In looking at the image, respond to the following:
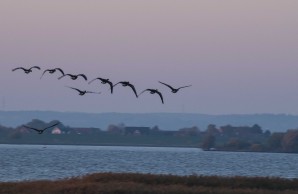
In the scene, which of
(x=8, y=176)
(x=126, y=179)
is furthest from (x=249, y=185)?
(x=8, y=176)

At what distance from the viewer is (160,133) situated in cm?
19425

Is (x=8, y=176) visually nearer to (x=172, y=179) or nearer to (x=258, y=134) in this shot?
(x=172, y=179)

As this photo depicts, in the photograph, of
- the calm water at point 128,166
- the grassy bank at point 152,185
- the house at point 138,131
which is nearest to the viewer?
the grassy bank at point 152,185

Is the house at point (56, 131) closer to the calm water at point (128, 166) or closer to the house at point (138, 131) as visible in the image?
the house at point (138, 131)

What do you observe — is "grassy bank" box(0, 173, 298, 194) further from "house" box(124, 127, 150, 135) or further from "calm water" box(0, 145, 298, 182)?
"house" box(124, 127, 150, 135)

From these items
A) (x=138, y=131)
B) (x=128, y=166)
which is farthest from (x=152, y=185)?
(x=138, y=131)

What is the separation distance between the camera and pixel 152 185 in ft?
142

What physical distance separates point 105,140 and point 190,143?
14.2m

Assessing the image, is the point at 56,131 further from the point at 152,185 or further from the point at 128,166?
the point at 152,185

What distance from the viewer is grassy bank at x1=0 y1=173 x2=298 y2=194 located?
40.0 meters

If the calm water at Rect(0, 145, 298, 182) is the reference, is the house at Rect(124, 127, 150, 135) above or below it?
above

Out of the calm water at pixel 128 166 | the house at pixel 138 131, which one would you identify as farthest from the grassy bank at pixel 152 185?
the house at pixel 138 131

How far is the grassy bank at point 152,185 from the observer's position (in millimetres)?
39969

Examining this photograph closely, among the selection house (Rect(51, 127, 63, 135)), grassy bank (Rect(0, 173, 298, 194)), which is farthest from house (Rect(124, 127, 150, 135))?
grassy bank (Rect(0, 173, 298, 194))
